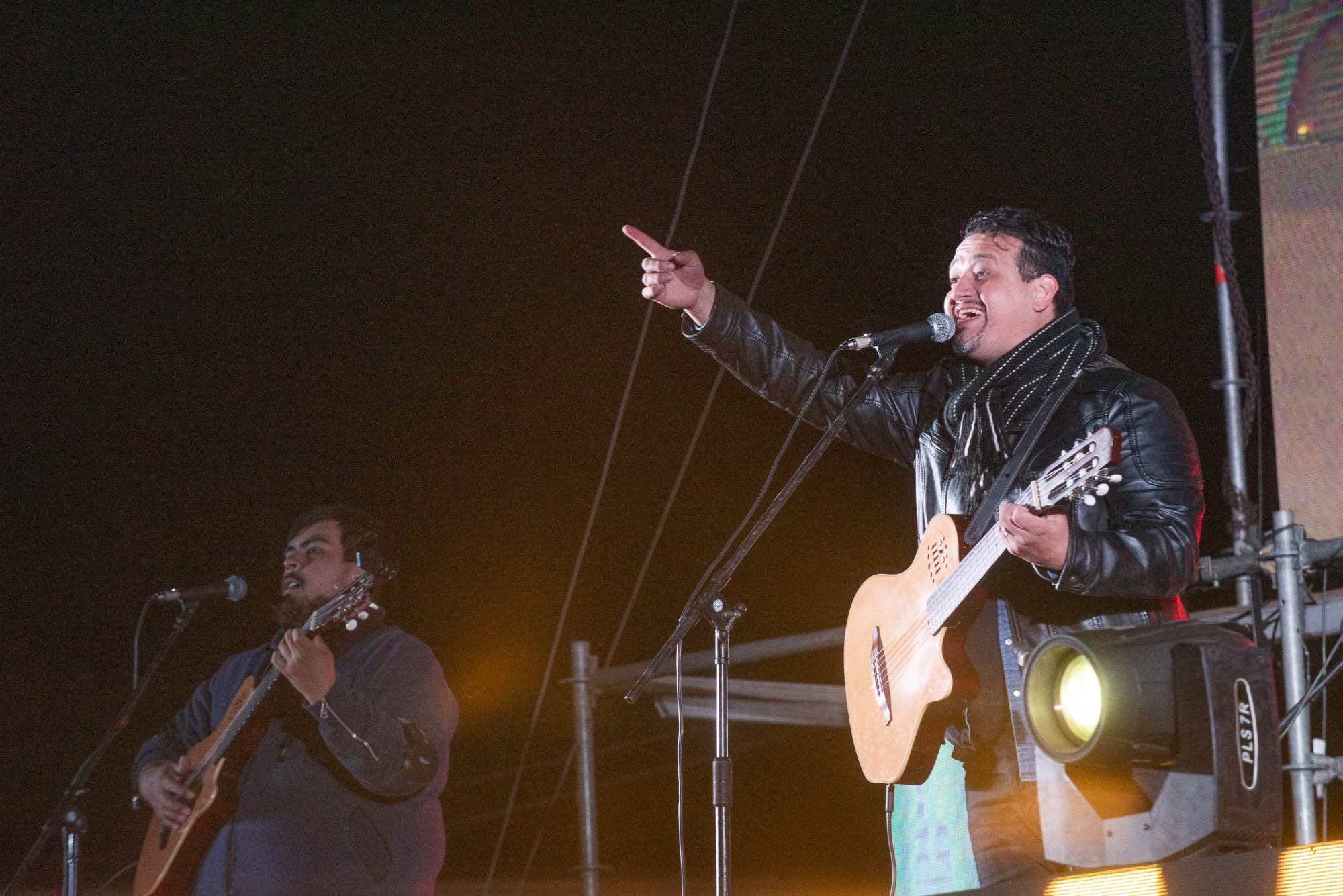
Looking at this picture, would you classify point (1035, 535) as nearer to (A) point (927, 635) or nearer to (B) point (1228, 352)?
(A) point (927, 635)

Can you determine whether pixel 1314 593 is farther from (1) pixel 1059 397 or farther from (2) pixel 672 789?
(2) pixel 672 789

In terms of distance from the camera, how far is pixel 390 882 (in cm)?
352

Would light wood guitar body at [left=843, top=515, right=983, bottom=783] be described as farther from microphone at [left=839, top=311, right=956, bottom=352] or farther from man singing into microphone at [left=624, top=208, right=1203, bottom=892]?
microphone at [left=839, top=311, right=956, bottom=352]

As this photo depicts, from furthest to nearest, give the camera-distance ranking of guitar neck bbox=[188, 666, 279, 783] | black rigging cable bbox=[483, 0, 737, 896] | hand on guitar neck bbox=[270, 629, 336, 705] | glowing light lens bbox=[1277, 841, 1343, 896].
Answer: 1. black rigging cable bbox=[483, 0, 737, 896]
2. guitar neck bbox=[188, 666, 279, 783]
3. hand on guitar neck bbox=[270, 629, 336, 705]
4. glowing light lens bbox=[1277, 841, 1343, 896]

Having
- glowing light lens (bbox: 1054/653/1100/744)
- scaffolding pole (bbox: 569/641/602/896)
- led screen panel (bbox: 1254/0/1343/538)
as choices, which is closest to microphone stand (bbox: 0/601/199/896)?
scaffolding pole (bbox: 569/641/602/896)

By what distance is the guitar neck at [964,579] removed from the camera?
221 centimetres

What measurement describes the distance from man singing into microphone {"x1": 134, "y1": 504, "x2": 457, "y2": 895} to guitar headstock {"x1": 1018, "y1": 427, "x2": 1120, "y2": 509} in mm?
2003

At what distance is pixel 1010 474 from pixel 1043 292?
480mm

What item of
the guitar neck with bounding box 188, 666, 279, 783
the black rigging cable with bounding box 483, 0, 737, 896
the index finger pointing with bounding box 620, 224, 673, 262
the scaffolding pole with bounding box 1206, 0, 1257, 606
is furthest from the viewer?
the black rigging cable with bounding box 483, 0, 737, 896

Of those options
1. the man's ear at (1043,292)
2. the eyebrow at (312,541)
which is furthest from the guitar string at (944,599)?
the eyebrow at (312,541)

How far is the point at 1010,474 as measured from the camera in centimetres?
232

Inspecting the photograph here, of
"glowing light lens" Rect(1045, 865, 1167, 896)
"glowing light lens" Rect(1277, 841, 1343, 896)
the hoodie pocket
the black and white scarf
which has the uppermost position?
the black and white scarf

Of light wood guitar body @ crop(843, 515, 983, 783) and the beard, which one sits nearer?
light wood guitar body @ crop(843, 515, 983, 783)

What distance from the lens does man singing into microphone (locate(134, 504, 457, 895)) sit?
348 centimetres
